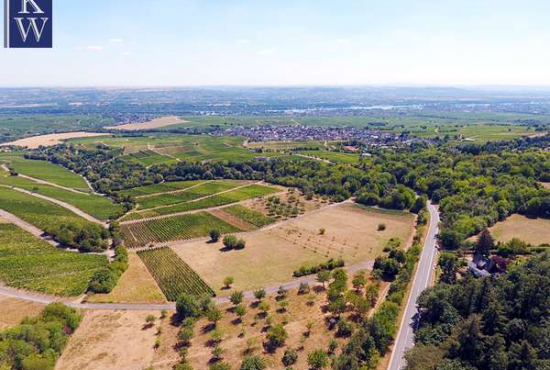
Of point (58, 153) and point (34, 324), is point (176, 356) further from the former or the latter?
point (58, 153)

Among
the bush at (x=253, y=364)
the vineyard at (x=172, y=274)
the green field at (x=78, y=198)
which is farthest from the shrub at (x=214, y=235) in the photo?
the bush at (x=253, y=364)

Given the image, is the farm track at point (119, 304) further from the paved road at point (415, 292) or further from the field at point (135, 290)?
the paved road at point (415, 292)

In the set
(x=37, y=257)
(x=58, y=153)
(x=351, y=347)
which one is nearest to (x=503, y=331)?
(x=351, y=347)

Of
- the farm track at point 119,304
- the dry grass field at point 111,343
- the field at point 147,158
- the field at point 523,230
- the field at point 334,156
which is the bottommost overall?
the dry grass field at point 111,343

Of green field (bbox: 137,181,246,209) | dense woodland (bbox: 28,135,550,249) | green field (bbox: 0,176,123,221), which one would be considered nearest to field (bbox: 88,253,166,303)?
green field (bbox: 0,176,123,221)

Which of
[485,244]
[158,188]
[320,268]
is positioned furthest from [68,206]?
[485,244]

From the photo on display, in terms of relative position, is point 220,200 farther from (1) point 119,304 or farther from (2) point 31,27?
(2) point 31,27
